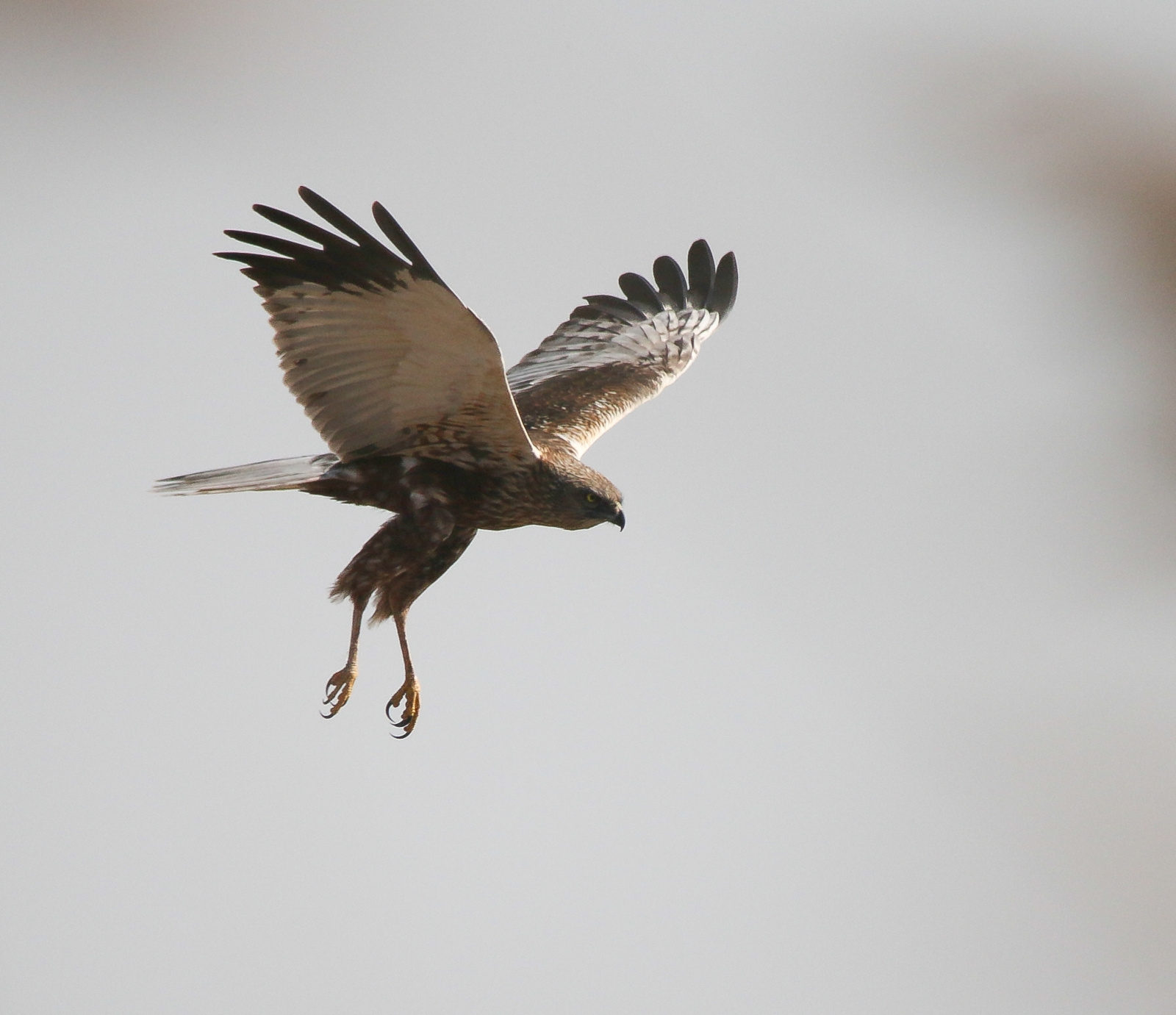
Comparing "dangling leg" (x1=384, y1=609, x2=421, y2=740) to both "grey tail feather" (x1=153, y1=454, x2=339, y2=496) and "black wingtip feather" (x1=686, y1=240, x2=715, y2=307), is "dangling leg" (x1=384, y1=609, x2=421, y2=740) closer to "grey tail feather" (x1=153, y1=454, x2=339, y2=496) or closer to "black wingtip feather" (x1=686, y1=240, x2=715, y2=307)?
"grey tail feather" (x1=153, y1=454, x2=339, y2=496)

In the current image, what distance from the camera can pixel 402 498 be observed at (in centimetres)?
559

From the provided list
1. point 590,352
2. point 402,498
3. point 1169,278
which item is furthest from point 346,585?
point 1169,278

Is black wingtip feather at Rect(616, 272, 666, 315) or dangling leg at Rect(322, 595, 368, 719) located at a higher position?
black wingtip feather at Rect(616, 272, 666, 315)

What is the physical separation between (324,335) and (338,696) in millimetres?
1506

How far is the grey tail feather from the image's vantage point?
17.6ft

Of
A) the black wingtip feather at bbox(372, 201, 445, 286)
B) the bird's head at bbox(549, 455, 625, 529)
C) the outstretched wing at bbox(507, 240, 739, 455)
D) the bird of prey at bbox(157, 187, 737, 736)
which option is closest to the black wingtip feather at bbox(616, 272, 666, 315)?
the outstretched wing at bbox(507, 240, 739, 455)

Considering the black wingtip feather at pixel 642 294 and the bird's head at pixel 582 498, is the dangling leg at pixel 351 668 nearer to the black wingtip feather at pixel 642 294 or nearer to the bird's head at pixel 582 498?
→ the bird's head at pixel 582 498

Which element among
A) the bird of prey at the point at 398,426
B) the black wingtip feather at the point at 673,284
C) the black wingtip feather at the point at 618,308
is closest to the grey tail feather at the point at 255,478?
the bird of prey at the point at 398,426

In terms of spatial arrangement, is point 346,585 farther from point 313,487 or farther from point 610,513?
point 610,513

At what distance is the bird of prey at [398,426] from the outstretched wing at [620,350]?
252mm

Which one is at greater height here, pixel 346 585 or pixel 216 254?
pixel 216 254

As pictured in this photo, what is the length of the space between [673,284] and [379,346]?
12.1 ft

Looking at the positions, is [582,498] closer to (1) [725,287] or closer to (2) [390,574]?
(2) [390,574]

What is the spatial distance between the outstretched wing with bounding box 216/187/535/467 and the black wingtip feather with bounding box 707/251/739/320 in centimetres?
343
